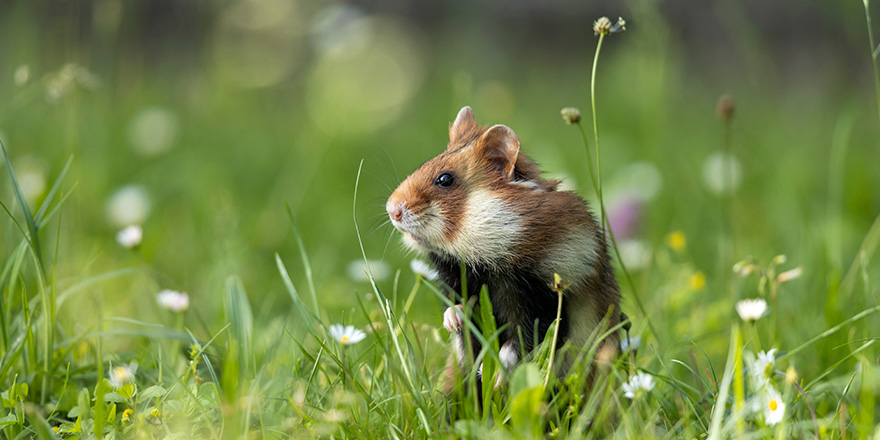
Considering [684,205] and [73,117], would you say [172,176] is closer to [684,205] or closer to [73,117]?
[73,117]

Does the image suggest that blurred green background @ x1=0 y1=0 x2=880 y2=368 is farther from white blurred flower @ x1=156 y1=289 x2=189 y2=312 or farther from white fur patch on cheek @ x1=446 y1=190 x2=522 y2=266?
white fur patch on cheek @ x1=446 y1=190 x2=522 y2=266

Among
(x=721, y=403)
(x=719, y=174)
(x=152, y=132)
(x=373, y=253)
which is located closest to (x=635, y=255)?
(x=719, y=174)

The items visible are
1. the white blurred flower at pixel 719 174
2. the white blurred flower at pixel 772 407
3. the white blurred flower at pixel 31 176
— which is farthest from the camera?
the white blurred flower at pixel 719 174

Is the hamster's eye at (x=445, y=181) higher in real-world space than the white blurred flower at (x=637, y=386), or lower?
higher

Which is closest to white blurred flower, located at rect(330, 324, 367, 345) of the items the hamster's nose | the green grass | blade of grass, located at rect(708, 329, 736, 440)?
the green grass

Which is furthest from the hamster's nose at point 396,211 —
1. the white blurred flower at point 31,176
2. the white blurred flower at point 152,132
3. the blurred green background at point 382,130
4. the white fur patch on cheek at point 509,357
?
the white blurred flower at point 152,132

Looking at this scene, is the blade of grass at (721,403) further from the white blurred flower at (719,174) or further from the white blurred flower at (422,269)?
the white blurred flower at (719,174)
